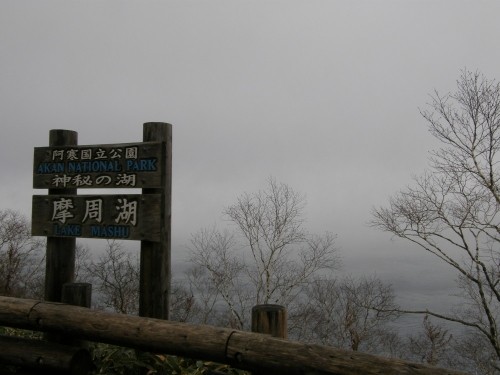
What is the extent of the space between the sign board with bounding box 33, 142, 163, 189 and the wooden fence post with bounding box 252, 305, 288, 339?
1.92 metres

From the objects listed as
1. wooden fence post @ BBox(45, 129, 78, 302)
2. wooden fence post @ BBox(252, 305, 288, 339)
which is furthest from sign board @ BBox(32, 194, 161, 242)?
wooden fence post @ BBox(252, 305, 288, 339)

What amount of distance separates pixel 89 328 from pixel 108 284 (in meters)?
25.9

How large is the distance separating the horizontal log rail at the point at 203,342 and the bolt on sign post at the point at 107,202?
0.93m

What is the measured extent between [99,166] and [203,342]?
2.61 m

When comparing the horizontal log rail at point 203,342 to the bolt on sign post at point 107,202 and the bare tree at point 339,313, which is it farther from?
the bare tree at point 339,313

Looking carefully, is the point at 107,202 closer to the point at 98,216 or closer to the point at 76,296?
the point at 98,216

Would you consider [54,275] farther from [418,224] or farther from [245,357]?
[418,224]

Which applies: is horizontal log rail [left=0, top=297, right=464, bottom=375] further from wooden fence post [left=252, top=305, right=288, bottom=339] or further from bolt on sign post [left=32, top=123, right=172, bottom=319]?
bolt on sign post [left=32, top=123, right=172, bottom=319]

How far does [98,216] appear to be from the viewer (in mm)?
4586

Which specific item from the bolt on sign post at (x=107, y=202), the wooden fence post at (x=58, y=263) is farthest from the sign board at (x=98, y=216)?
the wooden fence post at (x=58, y=263)

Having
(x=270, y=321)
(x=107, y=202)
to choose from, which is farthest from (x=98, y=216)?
(x=270, y=321)

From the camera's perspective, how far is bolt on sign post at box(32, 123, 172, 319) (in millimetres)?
4379

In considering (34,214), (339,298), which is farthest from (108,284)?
(34,214)

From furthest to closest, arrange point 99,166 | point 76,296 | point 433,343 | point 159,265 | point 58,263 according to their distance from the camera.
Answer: point 433,343 → point 58,263 → point 99,166 → point 159,265 → point 76,296
